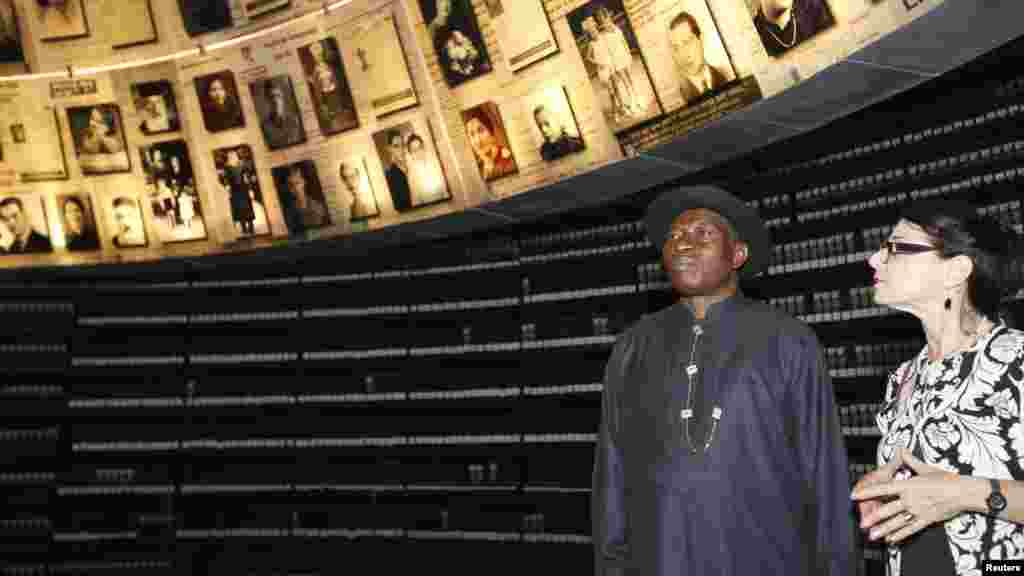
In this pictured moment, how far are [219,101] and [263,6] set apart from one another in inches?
33.3

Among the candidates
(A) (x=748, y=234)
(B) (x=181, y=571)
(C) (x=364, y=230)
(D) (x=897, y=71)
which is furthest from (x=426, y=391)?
(A) (x=748, y=234)

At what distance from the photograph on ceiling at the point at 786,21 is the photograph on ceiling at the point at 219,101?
4444mm

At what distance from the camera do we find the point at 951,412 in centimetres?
259

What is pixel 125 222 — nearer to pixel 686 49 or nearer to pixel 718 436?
pixel 686 49

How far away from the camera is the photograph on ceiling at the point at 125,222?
8.74 metres

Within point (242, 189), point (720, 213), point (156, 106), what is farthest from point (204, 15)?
point (720, 213)

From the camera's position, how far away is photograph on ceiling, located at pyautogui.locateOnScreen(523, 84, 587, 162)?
6.56m

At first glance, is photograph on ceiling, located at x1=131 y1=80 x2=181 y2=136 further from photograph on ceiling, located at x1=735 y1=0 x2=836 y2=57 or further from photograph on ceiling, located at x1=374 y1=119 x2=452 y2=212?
photograph on ceiling, located at x1=735 y1=0 x2=836 y2=57

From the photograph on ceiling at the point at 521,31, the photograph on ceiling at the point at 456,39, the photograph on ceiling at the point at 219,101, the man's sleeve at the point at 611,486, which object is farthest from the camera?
the photograph on ceiling at the point at 219,101

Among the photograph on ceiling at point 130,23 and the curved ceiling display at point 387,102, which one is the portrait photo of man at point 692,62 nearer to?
the curved ceiling display at point 387,102

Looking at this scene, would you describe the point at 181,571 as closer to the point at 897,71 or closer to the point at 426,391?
the point at 426,391

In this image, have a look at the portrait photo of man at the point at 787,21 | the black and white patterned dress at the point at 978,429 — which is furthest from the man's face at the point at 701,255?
the portrait photo of man at the point at 787,21

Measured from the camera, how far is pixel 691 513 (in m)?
3.09

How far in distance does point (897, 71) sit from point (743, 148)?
125cm
